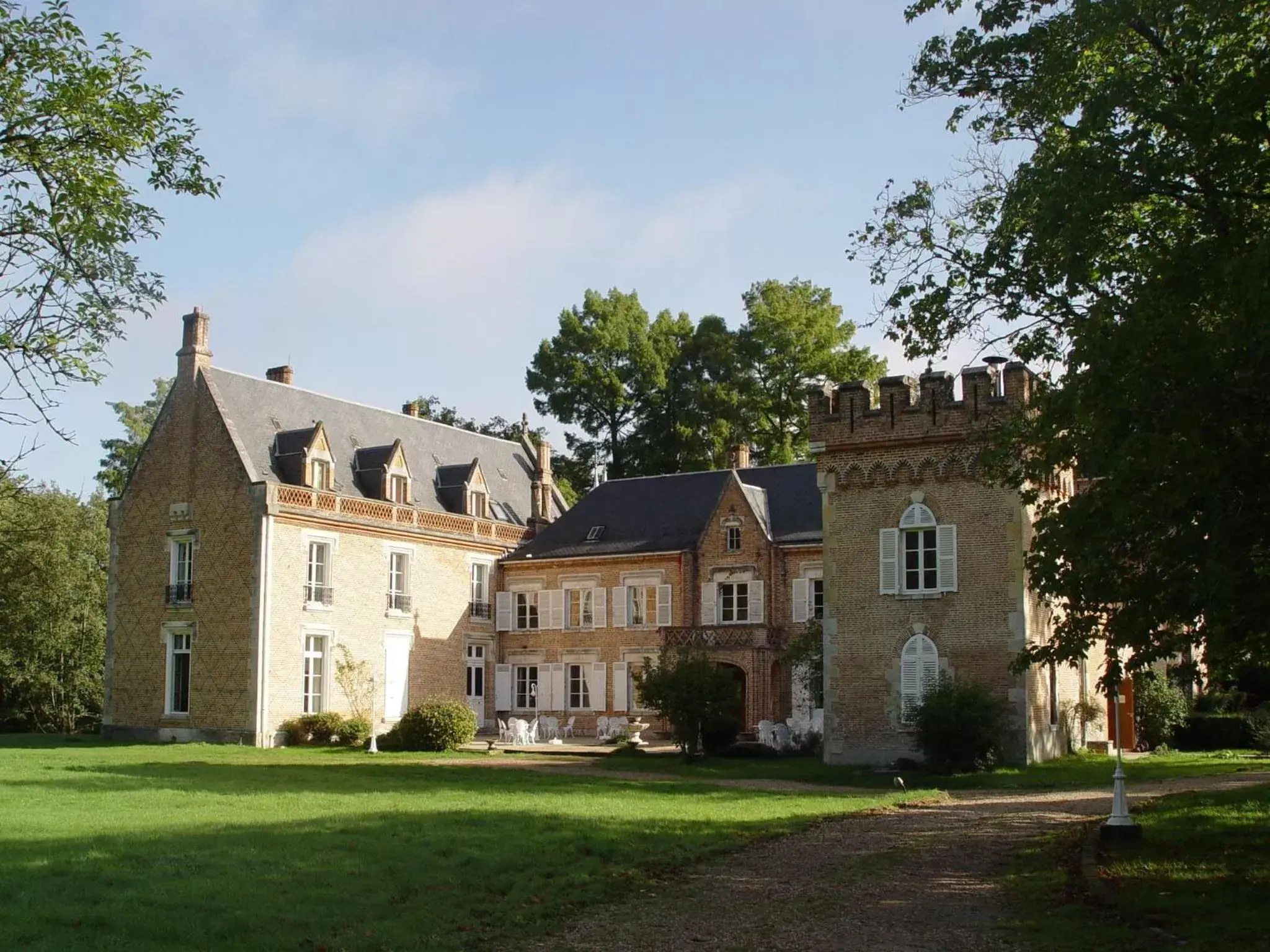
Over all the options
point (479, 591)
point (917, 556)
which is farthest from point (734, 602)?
point (917, 556)

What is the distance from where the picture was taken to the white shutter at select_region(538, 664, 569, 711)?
39.8m

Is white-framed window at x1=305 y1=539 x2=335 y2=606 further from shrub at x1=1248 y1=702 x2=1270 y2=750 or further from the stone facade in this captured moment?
shrub at x1=1248 y1=702 x2=1270 y2=750

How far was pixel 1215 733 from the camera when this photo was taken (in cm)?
3058

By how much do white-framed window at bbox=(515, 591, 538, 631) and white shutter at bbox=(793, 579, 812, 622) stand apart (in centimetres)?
915

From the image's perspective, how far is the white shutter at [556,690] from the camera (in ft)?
131

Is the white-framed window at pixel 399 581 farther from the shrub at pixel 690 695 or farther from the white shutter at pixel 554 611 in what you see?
the shrub at pixel 690 695

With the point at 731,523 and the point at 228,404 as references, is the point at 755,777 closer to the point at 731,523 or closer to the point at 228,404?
the point at 731,523

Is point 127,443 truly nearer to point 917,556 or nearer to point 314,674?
point 314,674

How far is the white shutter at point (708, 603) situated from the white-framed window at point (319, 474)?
1089cm

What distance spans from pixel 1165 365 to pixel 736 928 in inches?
216

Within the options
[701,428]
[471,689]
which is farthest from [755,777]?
[701,428]

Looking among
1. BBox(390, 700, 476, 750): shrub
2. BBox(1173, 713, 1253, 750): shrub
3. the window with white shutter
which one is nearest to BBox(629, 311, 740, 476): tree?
the window with white shutter

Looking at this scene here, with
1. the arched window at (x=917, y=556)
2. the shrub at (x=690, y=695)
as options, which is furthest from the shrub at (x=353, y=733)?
the arched window at (x=917, y=556)

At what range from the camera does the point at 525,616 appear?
135 ft
